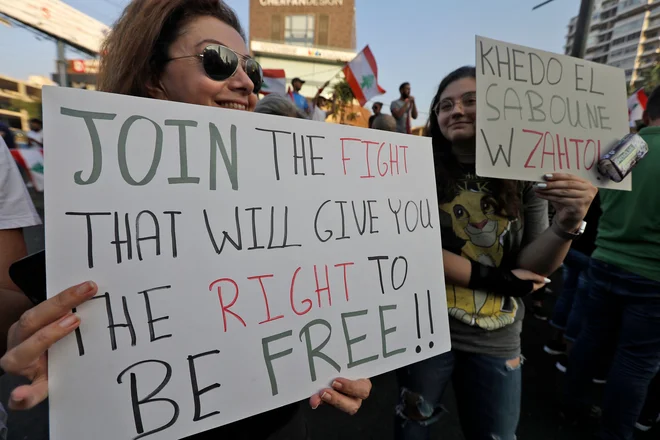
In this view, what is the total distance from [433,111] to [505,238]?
0.66m

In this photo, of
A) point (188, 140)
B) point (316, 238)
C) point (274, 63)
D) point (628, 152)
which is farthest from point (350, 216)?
point (274, 63)

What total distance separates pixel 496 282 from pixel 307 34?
128ft

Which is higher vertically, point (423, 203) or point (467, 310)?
point (423, 203)

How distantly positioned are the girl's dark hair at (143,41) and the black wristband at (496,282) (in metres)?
1.29

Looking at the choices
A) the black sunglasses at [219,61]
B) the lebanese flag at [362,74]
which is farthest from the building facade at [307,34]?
the black sunglasses at [219,61]

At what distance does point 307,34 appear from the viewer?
35031 mm

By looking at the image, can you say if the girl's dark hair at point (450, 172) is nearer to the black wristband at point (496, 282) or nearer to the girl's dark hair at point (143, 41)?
the black wristband at point (496, 282)

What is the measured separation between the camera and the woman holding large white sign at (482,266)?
4.22ft

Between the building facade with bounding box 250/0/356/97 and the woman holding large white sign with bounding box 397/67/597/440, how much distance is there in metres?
34.5

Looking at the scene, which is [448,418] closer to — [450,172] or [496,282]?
[496,282]

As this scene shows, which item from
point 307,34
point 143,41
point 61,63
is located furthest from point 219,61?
point 307,34

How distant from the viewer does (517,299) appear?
1404 mm

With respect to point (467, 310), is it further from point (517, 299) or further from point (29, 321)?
point (29, 321)

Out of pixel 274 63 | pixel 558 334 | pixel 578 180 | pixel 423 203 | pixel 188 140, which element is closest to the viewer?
Answer: pixel 188 140
